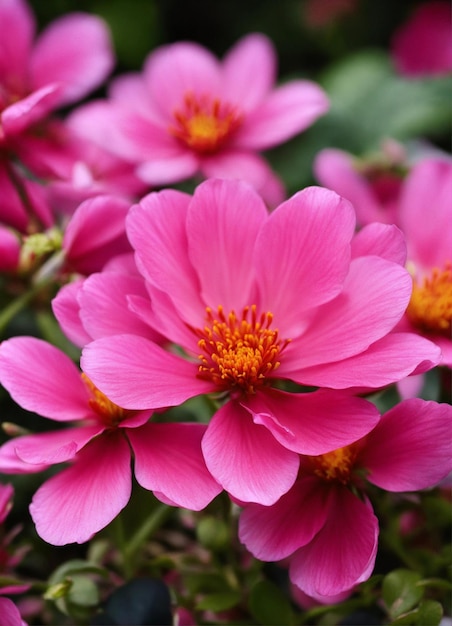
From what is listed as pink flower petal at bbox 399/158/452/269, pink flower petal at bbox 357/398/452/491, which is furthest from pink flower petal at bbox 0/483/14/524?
pink flower petal at bbox 399/158/452/269

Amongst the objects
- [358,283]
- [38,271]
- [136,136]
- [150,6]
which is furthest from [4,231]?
[150,6]

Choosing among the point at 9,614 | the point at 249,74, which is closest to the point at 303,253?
the point at 9,614

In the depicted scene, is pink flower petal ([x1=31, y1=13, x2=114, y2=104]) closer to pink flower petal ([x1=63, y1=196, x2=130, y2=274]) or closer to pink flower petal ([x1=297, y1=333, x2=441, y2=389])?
pink flower petal ([x1=63, y1=196, x2=130, y2=274])

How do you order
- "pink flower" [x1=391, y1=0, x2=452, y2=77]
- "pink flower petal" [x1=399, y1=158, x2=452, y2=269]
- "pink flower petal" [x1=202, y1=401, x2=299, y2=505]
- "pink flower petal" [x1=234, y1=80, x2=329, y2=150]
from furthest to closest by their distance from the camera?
"pink flower" [x1=391, y1=0, x2=452, y2=77] → "pink flower petal" [x1=234, y1=80, x2=329, y2=150] → "pink flower petal" [x1=399, y1=158, x2=452, y2=269] → "pink flower petal" [x1=202, y1=401, x2=299, y2=505]

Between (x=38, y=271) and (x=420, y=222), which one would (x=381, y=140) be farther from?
(x=38, y=271)

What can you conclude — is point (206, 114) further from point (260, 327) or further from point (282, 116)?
point (260, 327)

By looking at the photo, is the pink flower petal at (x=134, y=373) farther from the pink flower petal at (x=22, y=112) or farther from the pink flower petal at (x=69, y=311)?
the pink flower petal at (x=22, y=112)
